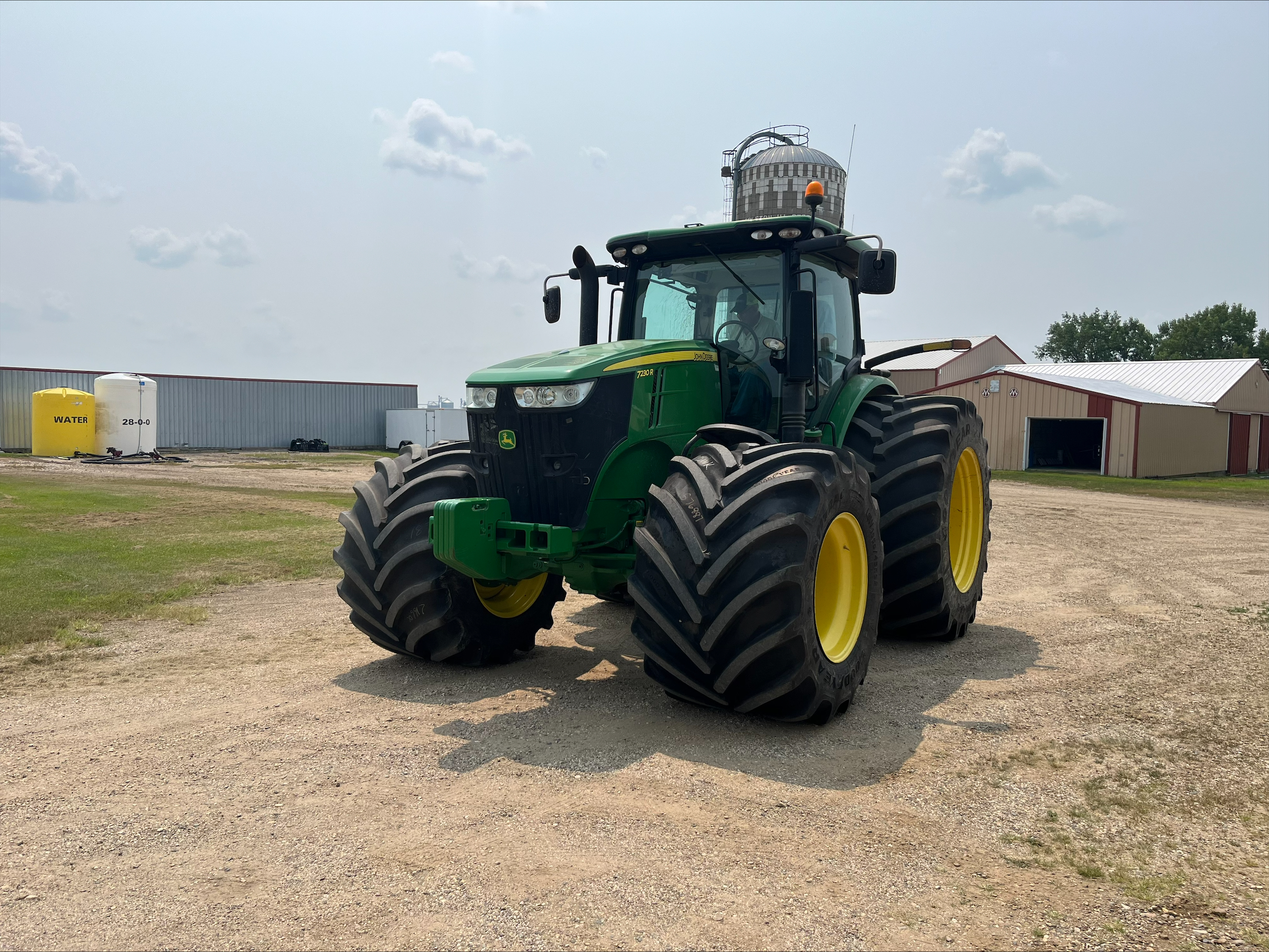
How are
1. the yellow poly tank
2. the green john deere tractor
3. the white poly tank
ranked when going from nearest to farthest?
the green john deere tractor, the yellow poly tank, the white poly tank

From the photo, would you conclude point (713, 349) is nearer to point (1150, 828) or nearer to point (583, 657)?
point (583, 657)

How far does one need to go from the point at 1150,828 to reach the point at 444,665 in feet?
13.4

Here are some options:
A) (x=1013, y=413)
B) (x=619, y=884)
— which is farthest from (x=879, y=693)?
(x=1013, y=413)

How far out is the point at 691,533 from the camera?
4879mm

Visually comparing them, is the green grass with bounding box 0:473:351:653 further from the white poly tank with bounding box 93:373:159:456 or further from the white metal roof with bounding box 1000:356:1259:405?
the white metal roof with bounding box 1000:356:1259:405

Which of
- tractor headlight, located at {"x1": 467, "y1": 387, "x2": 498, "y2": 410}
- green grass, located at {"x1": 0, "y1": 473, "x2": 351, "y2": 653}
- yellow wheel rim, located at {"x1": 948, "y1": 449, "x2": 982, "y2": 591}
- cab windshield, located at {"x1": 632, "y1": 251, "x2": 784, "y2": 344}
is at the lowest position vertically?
green grass, located at {"x1": 0, "y1": 473, "x2": 351, "y2": 653}

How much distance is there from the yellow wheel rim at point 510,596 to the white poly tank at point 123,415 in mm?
32047

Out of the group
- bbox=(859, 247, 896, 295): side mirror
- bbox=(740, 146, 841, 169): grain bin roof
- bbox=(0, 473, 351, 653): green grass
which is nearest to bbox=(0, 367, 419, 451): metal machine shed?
bbox=(0, 473, 351, 653): green grass

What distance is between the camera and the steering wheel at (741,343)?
661 centimetres

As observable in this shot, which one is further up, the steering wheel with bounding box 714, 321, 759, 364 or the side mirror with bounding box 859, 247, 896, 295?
the side mirror with bounding box 859, 247, 896, 295

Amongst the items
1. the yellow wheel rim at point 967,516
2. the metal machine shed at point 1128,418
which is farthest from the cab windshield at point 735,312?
the metal machine shed at point 1128,418

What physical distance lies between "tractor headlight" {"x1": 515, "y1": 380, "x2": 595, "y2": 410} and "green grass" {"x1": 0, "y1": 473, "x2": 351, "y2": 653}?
12.7ft

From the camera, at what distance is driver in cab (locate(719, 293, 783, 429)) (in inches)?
259

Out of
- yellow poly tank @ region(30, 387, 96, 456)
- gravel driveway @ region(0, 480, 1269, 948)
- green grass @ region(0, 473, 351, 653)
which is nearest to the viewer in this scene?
gravel driveway @ region(0, 480, 1269, 948)
